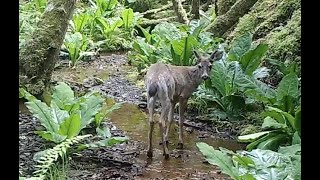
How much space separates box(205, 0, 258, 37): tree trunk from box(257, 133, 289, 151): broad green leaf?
5.82 metres

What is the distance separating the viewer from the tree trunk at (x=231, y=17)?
11477 millimetres

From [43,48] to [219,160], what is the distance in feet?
15.9

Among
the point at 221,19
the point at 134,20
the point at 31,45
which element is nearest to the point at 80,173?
the point at 31,45

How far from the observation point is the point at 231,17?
1155 centimetres

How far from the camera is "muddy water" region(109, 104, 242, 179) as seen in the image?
568 cm

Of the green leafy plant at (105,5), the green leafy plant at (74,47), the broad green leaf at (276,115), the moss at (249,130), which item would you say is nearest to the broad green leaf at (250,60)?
the moss at (249,130)

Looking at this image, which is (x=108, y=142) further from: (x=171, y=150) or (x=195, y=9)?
(x=195, y=9)

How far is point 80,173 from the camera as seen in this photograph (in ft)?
17.4

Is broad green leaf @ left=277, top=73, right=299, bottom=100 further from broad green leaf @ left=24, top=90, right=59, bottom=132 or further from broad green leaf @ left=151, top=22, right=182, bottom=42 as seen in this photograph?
broad green leaf @ left=151, top=22, right=182, bottom=42

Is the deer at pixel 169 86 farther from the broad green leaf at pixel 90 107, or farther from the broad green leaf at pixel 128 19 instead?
the broad green leaf at pixel 128 19

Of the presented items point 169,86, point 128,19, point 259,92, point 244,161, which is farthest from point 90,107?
point 128,19

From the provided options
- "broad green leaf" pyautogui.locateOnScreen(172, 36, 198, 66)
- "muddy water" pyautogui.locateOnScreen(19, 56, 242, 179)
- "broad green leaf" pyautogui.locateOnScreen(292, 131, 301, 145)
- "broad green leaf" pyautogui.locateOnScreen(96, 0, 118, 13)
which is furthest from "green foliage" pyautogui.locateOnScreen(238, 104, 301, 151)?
"broad green leaf" pyautogui.locateOnScreen(96, 0, 118, 13)
